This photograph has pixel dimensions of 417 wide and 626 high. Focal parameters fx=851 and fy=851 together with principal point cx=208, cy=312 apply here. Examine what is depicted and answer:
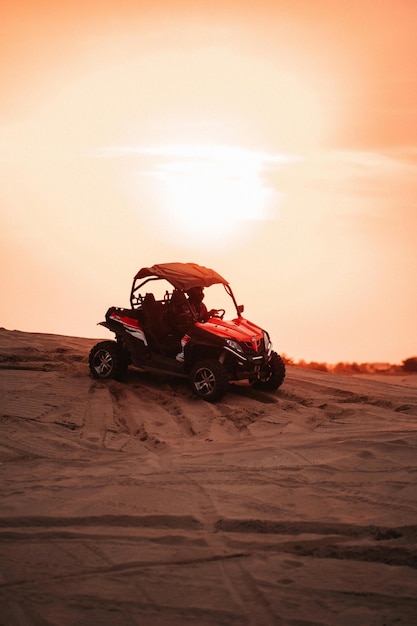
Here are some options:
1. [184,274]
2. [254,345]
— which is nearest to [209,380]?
[254,345]

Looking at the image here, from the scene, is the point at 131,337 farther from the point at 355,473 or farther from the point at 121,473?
the point at 355,473

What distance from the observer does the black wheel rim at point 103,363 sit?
14.0 m

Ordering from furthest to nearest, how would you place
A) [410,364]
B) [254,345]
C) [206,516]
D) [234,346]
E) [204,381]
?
1. [410,364]
2. [254,345]
3. [204,381]
4. [234,346]
5. [206,516]

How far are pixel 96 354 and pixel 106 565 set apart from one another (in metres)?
8.43

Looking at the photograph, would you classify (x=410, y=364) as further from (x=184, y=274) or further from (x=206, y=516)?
(x=206, y=516)

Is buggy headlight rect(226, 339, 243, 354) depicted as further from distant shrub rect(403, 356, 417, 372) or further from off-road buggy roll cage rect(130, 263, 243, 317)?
distant shrub rect(403, 356, 417, 372)

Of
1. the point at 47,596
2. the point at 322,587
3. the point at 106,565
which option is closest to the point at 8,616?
the point at 47,596

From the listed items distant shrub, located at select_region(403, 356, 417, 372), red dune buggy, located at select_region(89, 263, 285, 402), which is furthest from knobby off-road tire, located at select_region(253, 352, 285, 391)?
distant shrub, located at select_region(403, 356, 417, 372)

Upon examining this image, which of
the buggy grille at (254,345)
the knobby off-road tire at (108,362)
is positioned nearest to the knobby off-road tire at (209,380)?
the buggy grille at (254,345)

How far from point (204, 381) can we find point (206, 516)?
618 cm

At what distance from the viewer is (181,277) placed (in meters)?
13.5

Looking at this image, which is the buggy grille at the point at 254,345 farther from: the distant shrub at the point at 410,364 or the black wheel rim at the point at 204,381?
the distant shrub at the point at 410,364

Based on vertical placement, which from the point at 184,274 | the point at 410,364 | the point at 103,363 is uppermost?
the point at 184,274

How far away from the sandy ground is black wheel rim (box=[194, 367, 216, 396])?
2.44ft
